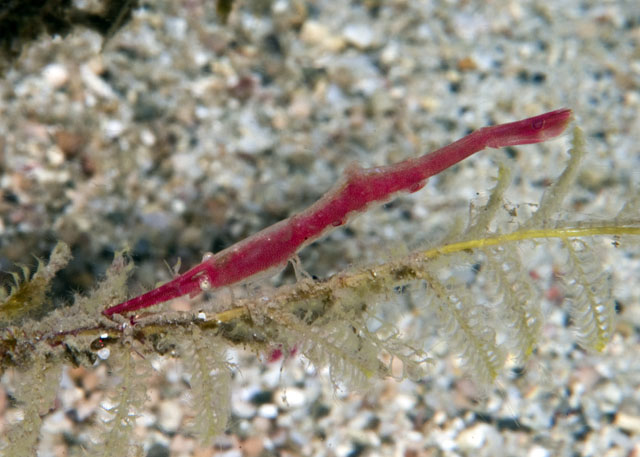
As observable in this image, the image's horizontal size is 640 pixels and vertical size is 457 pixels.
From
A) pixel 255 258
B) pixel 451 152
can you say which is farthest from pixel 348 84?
pixel 255 258

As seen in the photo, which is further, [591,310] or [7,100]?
[7,100]

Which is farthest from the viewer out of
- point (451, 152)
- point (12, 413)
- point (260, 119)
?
Result: point (260, 119)

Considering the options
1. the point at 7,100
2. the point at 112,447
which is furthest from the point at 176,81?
the point at 112,447

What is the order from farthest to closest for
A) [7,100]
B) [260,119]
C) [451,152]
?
[260,119] < [7,100] < [451,152]

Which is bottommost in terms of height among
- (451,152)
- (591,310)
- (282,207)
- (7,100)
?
(282,207)

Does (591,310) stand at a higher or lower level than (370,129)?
higher

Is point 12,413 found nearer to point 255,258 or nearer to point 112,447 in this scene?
point 112,447
